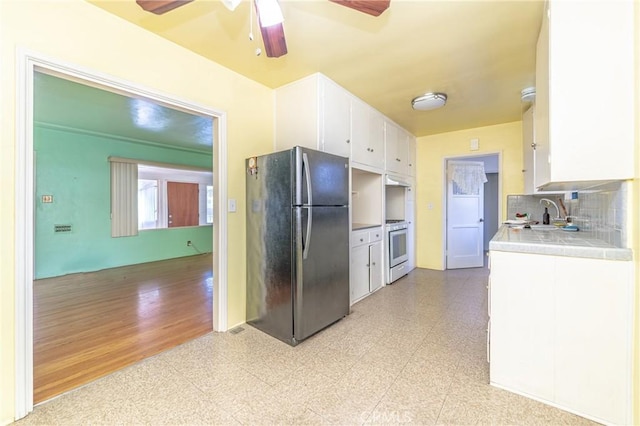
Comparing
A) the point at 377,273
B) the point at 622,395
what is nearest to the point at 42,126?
the point at 377,273

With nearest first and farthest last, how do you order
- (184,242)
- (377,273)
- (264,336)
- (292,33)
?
1. (292,33)
2. (264,336)
3. (377,273)
4. (184,242)

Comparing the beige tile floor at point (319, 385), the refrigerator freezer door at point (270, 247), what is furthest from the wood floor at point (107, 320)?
the refrigerator freezer door at point (270, 247)

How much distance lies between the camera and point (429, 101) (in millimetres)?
3119

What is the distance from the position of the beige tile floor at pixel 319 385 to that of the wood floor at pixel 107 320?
220mm

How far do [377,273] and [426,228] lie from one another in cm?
184

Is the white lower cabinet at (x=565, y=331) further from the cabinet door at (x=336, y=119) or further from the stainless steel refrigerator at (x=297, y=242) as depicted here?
the cabinet door at (x=336, y=119)

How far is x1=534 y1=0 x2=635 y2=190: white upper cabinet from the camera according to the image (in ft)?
4.42

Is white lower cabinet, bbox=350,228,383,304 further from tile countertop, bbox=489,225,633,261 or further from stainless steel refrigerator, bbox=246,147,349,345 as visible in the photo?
tile countertop, bbox=489,225,633,261

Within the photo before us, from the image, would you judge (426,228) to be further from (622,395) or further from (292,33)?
(292,33)

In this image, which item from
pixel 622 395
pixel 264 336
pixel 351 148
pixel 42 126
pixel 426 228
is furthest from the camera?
pixel 426 228

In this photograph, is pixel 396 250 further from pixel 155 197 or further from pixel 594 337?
pixel 155 197

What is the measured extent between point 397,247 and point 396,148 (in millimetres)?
1517

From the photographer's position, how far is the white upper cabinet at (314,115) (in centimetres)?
264

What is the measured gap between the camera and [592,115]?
55.1 inches
